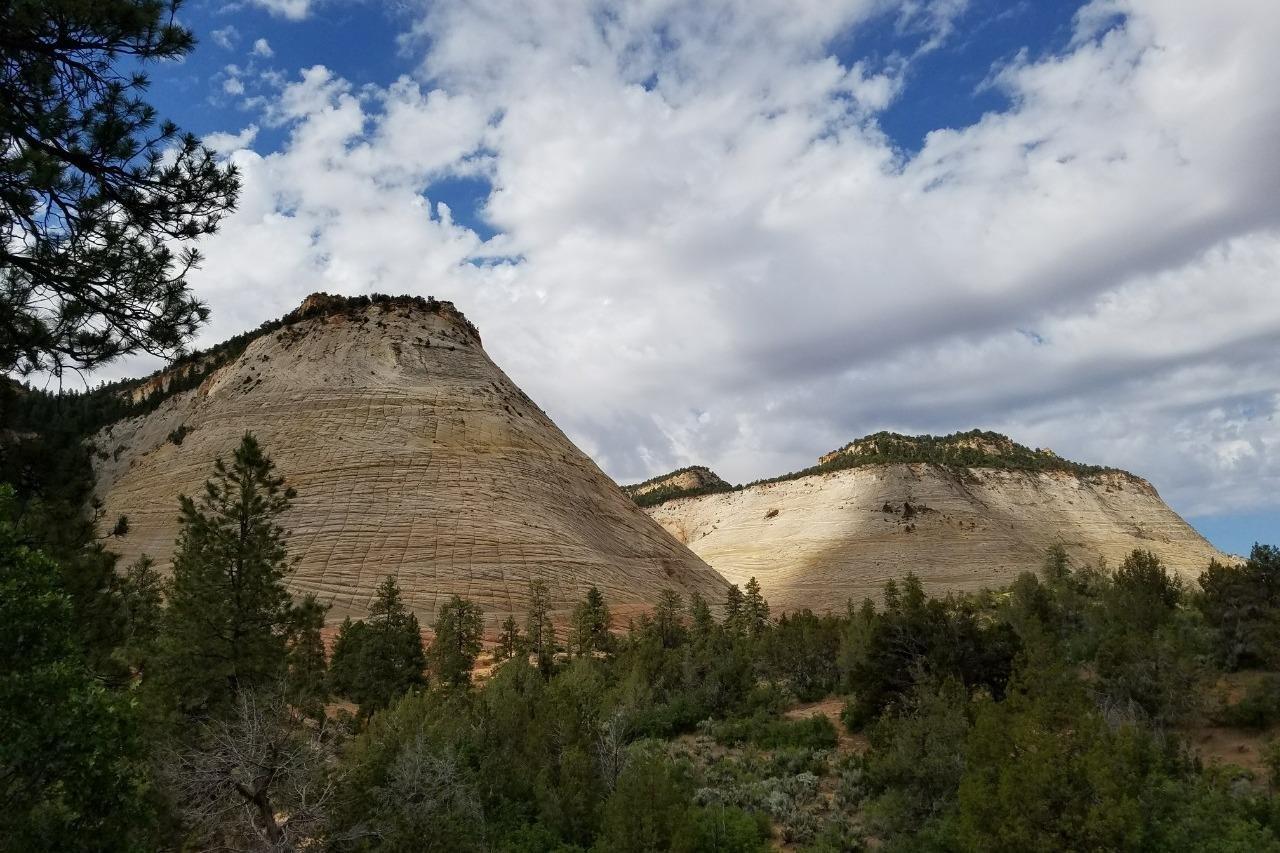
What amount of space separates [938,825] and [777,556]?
55194mm

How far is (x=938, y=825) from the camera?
1326 centimetres

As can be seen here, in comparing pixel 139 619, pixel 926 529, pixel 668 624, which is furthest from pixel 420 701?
pixel 926 529

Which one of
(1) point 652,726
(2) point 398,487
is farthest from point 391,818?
(2) point 398,487

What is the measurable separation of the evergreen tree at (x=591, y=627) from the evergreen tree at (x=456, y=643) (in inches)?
147

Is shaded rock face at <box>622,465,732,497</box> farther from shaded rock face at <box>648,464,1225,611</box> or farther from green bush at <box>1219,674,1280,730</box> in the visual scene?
green bush at <box>1219,674,1280,730</box>

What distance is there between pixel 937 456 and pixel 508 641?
5795 centimetres

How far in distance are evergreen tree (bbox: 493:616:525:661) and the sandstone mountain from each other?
28449 mm

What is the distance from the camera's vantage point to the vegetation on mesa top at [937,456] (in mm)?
75625

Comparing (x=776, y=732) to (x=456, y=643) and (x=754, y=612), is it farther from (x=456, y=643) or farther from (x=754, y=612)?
(x=754, y=612)

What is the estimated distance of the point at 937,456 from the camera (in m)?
78.3

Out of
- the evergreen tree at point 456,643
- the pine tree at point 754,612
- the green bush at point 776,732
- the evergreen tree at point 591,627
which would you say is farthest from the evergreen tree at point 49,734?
the pine tree at point 754,612

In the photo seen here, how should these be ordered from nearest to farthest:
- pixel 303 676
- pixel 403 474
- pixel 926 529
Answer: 1. pixel 303 676
2. pixel 403 474
3. pixel 926 529

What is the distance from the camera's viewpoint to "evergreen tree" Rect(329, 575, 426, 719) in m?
24.2

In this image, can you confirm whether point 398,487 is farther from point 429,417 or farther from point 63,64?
point 63,64
